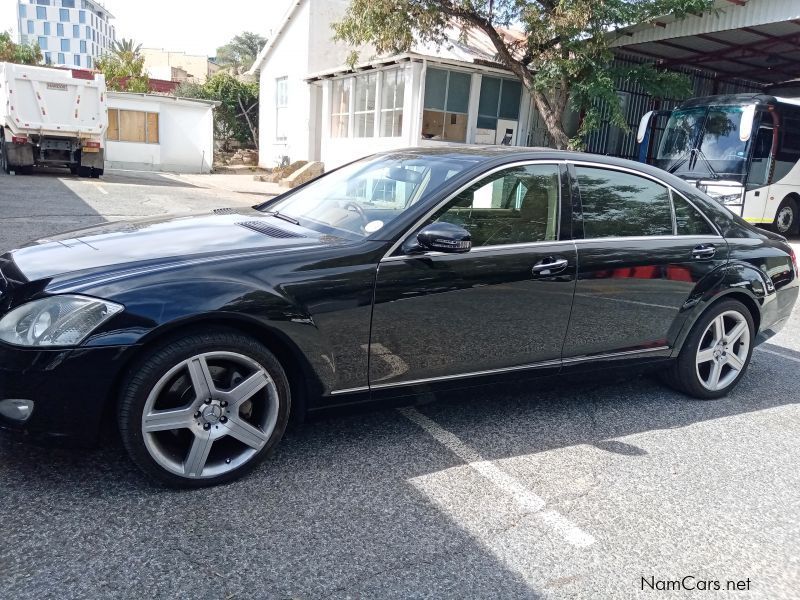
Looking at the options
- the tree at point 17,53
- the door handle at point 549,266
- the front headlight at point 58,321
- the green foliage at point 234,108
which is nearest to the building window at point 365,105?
the green foliage at point 234,108

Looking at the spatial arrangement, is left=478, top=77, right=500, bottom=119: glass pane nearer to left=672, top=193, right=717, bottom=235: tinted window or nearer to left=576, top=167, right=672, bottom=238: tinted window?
left=672, top=193, right=717, bottom=235: tinted window

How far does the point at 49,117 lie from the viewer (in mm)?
18078

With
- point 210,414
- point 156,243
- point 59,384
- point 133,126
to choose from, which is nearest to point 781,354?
point 210,414

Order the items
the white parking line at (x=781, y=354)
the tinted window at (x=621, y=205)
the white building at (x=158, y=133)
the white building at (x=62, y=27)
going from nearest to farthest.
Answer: the tinted window at (x=621, y=205), the white parking line at (x=781, y=354), the white building at (x=158, y=133), the white building at (x=62, y=27)

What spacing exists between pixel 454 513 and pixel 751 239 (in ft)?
10.3

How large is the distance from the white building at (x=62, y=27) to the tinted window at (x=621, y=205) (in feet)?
485

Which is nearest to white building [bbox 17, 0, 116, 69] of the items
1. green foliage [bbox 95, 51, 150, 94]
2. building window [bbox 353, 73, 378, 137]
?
green foliage [bbox 95, 51, 150, 94]

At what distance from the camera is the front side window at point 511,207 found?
11.3 ft

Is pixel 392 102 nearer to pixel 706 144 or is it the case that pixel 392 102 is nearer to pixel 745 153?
pixel 706 144

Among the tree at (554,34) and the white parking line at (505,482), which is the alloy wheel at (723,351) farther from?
the tree at (554,34)

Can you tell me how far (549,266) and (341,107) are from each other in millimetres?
20522

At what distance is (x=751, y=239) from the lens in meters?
4.57

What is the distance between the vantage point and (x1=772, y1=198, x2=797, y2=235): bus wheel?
15641mm

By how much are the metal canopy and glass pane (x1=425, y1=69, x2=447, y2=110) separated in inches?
220
